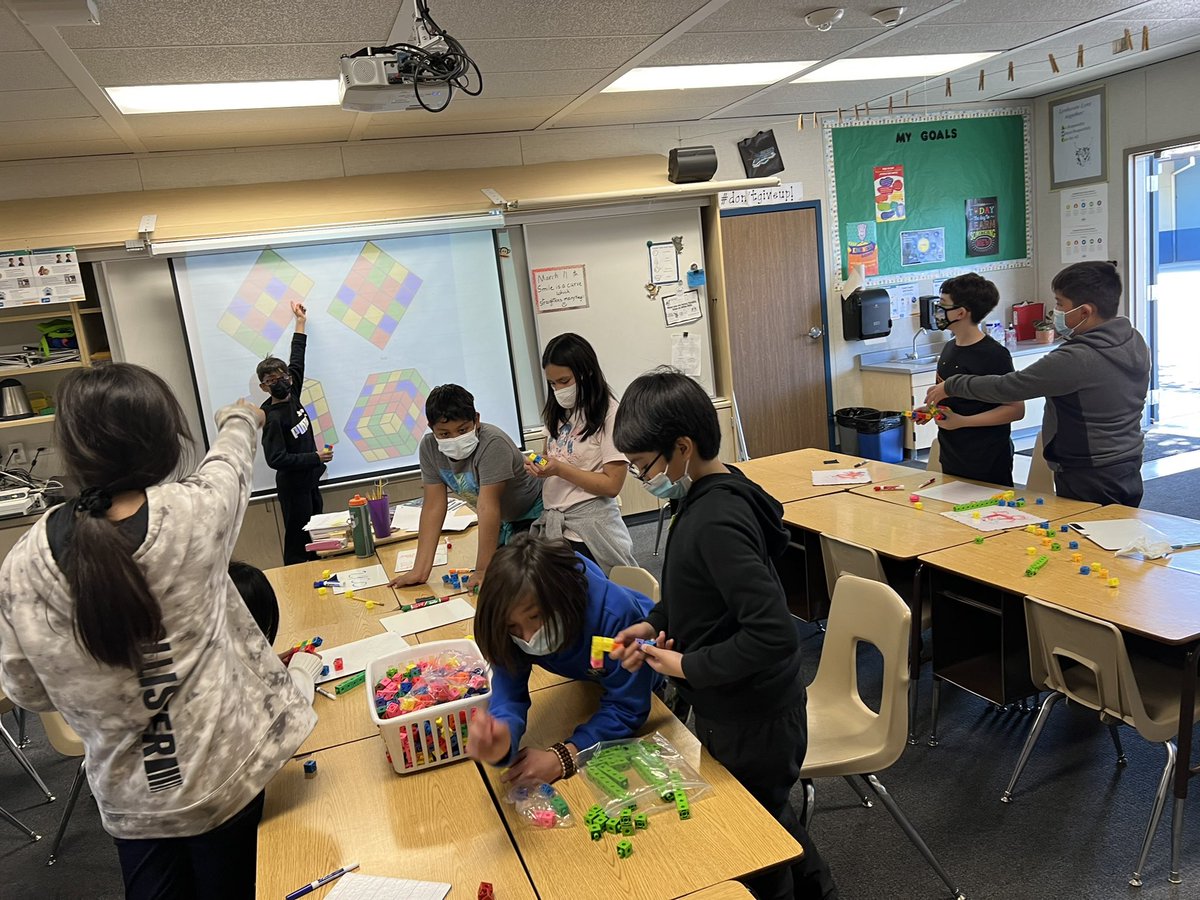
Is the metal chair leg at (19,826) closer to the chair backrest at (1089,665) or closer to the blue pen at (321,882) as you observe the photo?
the blue pen at (321,882)

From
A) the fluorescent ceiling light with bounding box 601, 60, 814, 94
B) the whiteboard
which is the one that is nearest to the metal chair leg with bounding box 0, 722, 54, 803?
the whiteboard

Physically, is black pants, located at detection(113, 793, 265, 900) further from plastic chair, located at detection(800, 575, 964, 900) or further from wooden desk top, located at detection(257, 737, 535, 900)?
plastic chair, located at detection(800, 575, 964, 900)

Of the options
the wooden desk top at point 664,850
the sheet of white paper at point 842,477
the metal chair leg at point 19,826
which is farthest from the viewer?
the sheet of white paper at point 842,477

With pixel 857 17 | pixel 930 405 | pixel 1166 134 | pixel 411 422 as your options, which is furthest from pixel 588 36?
pixel 1166 134

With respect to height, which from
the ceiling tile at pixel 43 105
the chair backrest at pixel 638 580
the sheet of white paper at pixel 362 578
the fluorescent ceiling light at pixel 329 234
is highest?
the ceiling tile at pixel 43 105

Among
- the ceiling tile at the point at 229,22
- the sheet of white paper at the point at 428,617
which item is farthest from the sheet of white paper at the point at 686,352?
the sheet of white paper at the point at 428,617

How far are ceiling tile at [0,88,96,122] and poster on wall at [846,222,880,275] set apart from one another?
5.27 metres

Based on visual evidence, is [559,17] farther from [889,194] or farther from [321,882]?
[889,194]

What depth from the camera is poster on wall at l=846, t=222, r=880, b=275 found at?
6562 millimetres

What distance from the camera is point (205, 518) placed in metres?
1.38

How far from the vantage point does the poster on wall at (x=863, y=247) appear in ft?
21.5

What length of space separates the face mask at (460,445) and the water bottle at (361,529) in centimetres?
75

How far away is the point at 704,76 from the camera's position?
4547 millimetres

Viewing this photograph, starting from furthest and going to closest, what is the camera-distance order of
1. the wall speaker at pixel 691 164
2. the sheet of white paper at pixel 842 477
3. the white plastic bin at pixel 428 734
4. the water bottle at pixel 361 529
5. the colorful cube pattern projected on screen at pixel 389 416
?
the wall speaker at pixel 691 164 < the colorful cube pattern projected on screen at pixel 389 416 < the sheet of white paper at pixel 842 477 < the water bottle at pixel 361 529 < the white plastic bin at pixel 428 734
